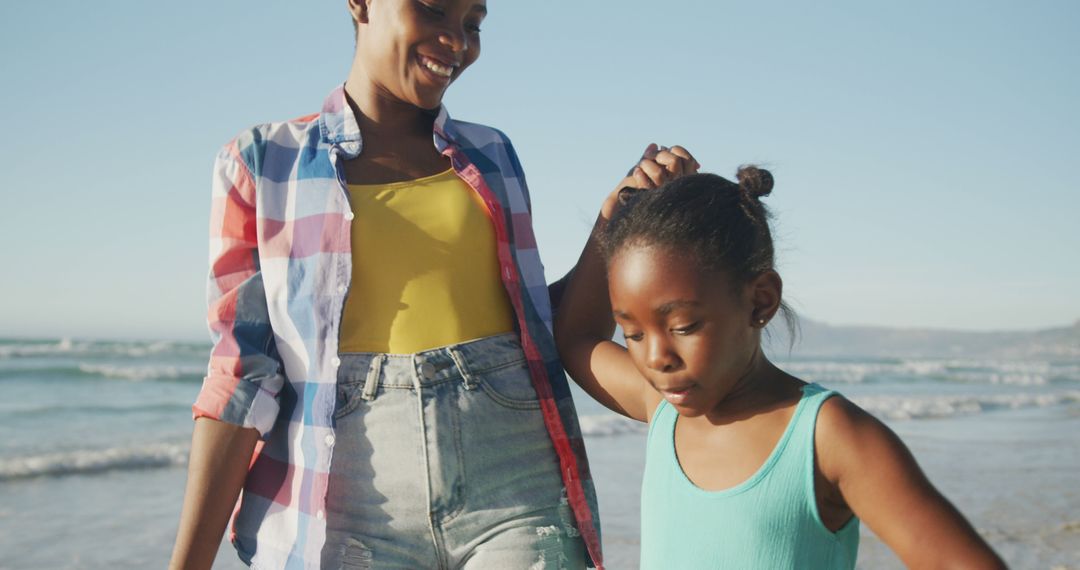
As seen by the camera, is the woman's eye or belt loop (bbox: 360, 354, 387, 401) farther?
the woman's eye

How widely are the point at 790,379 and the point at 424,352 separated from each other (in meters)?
0.74

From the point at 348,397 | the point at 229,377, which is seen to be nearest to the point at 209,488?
the point at 229,377

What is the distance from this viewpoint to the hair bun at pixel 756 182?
1.77m

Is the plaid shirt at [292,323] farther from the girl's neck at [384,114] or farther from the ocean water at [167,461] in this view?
the ocean water at [167,461]

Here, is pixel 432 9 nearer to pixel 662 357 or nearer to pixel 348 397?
pixel 348 397

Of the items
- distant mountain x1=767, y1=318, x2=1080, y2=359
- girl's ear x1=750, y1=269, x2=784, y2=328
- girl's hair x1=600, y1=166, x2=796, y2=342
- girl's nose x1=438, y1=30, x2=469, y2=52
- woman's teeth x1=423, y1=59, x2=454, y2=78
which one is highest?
girl's nose x1=438, y1=30, x2=469, y2=52

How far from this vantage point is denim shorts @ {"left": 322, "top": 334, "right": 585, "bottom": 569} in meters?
1.93

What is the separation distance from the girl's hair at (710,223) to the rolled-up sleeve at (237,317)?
0.76 metres

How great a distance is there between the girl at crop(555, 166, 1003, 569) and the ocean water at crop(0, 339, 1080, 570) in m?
3.40

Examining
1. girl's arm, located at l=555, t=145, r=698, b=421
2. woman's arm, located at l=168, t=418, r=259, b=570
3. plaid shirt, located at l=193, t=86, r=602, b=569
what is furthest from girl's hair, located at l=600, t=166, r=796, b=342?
woman's arm, located at l=168, t=418, r=259, b=570

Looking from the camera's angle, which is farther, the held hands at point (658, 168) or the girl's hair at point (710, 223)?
the held hands at point (658, 168)

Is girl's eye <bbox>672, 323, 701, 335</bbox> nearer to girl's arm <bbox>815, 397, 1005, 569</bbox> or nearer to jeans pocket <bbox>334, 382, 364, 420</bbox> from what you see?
girl's arm <bbox>815, 397, 1005, 569</bbox>

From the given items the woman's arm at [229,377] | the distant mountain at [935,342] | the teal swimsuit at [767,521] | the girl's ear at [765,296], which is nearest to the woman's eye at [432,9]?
the woman's arm at [229,377]

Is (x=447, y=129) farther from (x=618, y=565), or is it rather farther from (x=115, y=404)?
(x=115, y=404)
